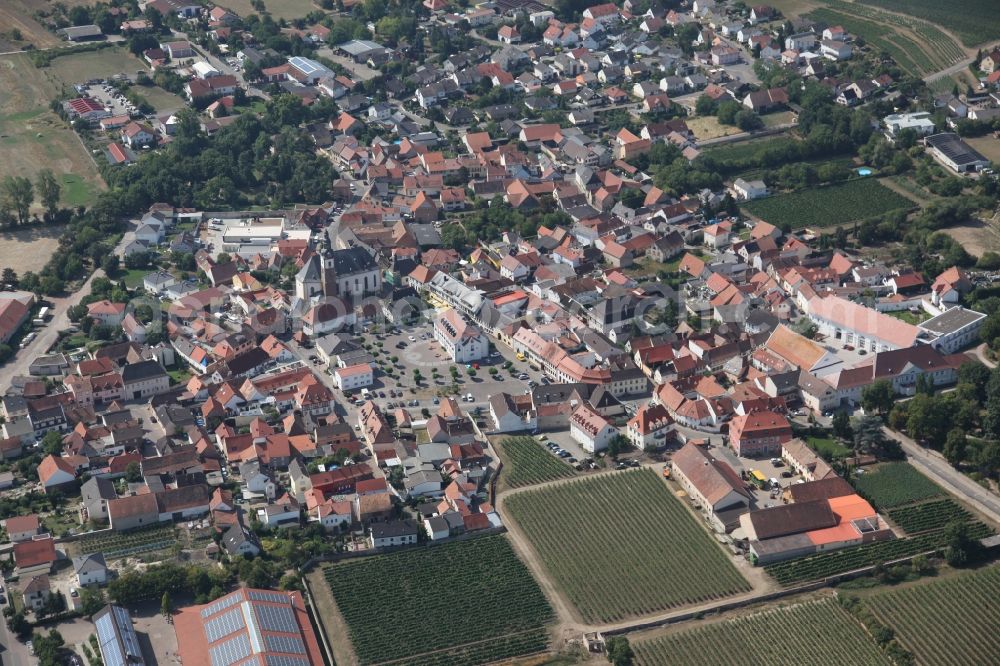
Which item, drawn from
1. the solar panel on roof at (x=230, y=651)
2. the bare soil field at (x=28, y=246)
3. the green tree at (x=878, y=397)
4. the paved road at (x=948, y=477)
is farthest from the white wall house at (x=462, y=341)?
the bare soil field at (x=28, y=246)

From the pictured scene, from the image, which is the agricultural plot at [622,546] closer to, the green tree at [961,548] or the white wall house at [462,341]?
the green tree at [961,548]

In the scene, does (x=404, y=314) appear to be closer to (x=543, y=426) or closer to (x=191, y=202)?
(x=543, y=426)

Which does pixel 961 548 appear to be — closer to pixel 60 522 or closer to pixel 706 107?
pixel 60 522

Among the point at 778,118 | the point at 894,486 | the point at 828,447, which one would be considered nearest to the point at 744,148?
the point at 778,118

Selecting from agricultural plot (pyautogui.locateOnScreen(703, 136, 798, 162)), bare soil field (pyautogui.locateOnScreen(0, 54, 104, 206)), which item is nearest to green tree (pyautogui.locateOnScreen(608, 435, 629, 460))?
agricultural plot (pyautogui.locateOnScreen(703, 136, 798, 162))

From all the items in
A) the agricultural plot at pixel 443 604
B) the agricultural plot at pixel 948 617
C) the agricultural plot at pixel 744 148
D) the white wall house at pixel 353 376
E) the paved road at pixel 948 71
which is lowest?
the agricultural plot at pixel 744 148
